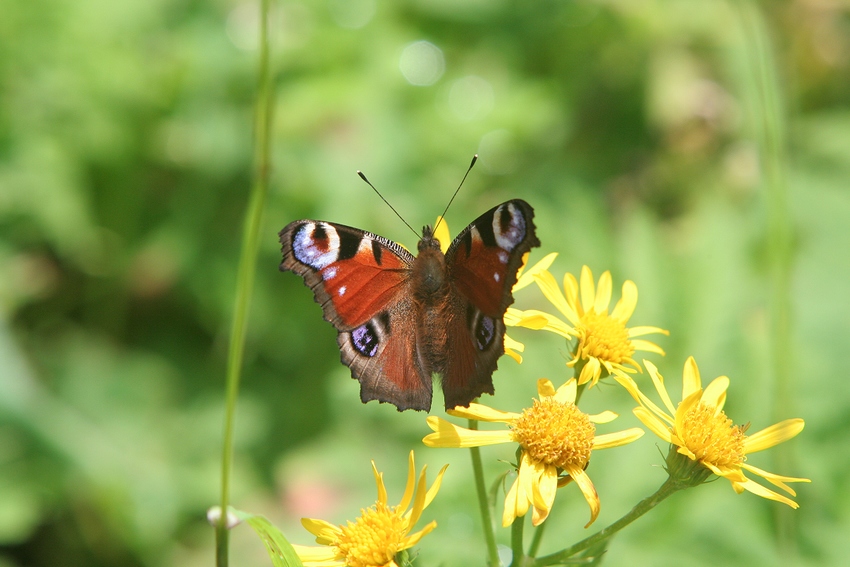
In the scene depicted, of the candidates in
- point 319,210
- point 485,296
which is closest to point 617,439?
point 485,296

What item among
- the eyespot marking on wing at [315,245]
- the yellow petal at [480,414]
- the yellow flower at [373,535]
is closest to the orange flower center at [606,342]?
the yellow petal at [480,414]

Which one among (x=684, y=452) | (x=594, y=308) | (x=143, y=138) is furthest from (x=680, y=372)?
(x=143, y=138)

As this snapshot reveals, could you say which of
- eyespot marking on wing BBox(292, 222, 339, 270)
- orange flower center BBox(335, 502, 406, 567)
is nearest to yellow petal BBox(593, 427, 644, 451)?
orange flower center BBox(335, 502, 406, 567)

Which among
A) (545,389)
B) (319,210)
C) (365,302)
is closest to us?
(545,389)

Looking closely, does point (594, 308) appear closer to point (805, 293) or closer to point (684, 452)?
point (684, 452)

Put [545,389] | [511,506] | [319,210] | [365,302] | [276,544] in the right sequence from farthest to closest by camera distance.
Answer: [319,210] < [365,302] < [545,389] < [511,506] < [276,544]

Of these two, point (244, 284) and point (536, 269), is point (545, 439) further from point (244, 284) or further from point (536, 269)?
point (244, 284)
